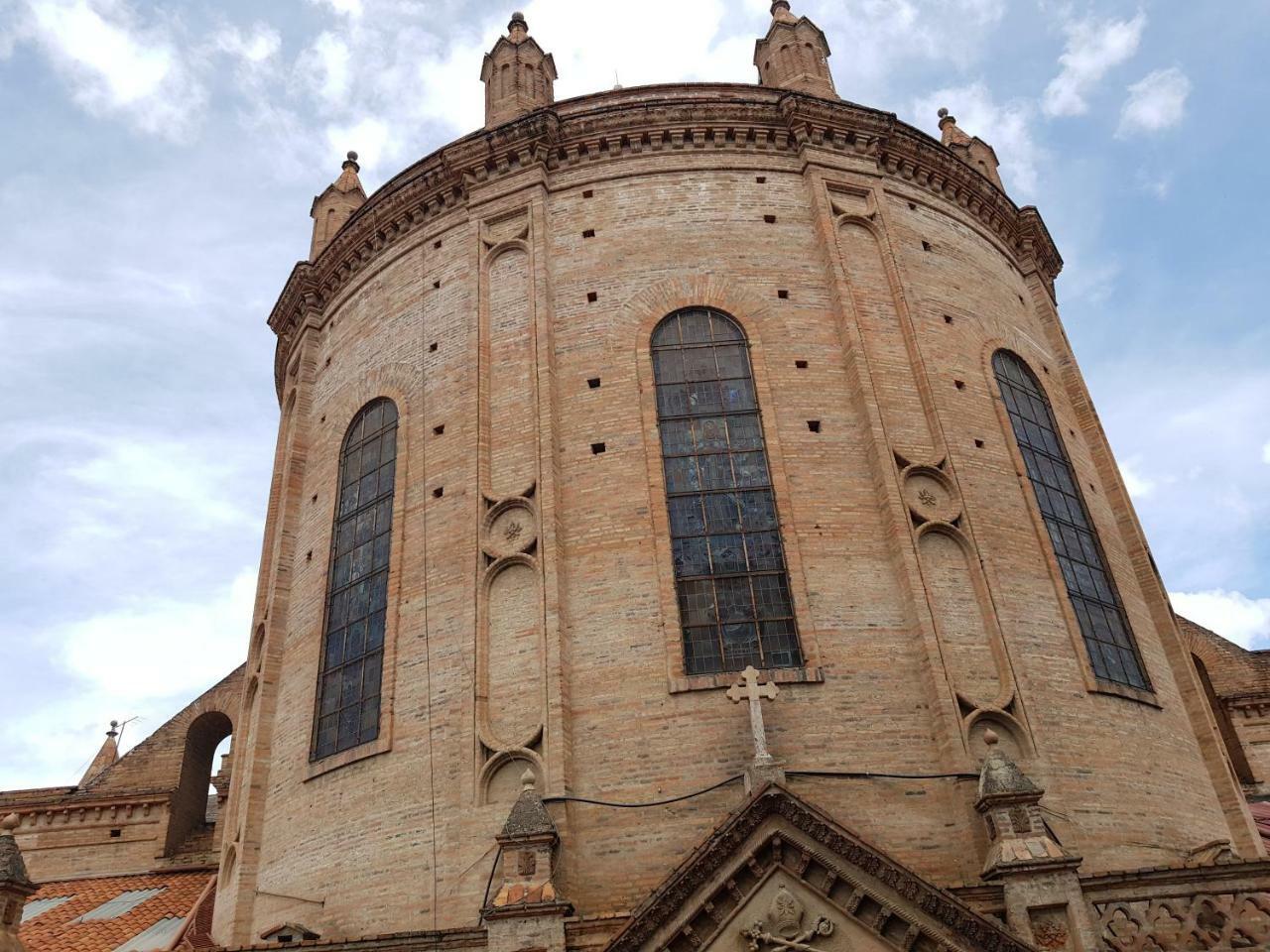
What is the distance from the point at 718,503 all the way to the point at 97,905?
13.7 m

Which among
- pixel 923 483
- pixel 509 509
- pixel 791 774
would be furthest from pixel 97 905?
pixel 923 483

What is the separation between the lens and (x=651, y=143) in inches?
682

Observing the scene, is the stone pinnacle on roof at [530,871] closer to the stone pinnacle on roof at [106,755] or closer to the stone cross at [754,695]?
the stone cross at [754,695]

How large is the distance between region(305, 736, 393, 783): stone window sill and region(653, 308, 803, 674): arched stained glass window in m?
4.10

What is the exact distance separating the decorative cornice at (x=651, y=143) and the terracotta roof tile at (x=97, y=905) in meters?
11.5

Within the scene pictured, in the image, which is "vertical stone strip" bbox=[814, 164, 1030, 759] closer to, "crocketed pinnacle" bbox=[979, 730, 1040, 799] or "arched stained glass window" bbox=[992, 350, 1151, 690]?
"crocketed pinnacle" bbox=[979, 730, 1040, 799]

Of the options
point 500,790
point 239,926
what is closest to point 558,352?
point 500,790

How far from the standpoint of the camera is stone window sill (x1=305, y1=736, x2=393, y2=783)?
13203 millimetres

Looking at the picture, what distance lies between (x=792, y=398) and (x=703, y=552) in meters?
2.77

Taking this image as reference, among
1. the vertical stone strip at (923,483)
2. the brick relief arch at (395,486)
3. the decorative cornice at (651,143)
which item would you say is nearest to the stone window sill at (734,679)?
the vertical stone strip at (923,483)

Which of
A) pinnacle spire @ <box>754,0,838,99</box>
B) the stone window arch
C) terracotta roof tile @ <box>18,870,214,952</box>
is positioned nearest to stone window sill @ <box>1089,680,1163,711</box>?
the stone window arch

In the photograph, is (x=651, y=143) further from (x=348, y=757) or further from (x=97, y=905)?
(x=97, y=905)

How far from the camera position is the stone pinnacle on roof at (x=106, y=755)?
26562 millimetres

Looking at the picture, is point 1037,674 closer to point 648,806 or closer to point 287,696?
point 648,806
